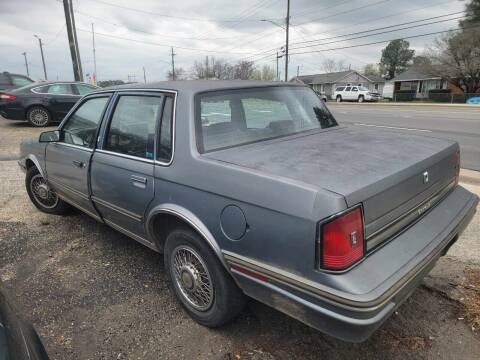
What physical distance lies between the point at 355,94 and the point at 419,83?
1687cm

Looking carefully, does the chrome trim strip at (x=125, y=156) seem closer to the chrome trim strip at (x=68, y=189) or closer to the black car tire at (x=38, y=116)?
the chrome trim strip at (x=68, y=189)

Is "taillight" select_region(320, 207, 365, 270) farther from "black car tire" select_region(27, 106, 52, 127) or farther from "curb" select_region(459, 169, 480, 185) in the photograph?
"black car tire" select_region(27, 106, 52, 127)

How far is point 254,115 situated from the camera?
122 inches

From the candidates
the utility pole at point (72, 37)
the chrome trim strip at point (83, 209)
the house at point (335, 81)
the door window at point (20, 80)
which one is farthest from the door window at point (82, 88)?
the house at point (335, 81)

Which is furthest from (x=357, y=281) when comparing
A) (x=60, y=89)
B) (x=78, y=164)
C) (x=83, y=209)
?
(x=60, y=89)

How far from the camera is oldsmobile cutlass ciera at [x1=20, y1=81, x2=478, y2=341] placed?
183 cm

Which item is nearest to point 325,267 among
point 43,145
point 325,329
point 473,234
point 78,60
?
point 325,329

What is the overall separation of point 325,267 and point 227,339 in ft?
3.57

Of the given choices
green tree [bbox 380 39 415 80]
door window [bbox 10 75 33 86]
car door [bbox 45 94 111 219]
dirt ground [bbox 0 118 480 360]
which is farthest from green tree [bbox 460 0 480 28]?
car door [bbox 45 94 111 219]

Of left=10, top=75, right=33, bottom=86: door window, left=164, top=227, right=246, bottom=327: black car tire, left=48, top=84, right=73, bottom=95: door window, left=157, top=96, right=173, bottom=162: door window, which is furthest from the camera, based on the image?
left=10, top=75, right=33, bottom=86: door window

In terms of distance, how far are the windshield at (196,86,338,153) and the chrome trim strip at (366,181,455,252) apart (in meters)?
1.14

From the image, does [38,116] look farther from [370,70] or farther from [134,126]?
[370,70]

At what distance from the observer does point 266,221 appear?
1.96 meters

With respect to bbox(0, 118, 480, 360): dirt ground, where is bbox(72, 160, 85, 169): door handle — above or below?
above
